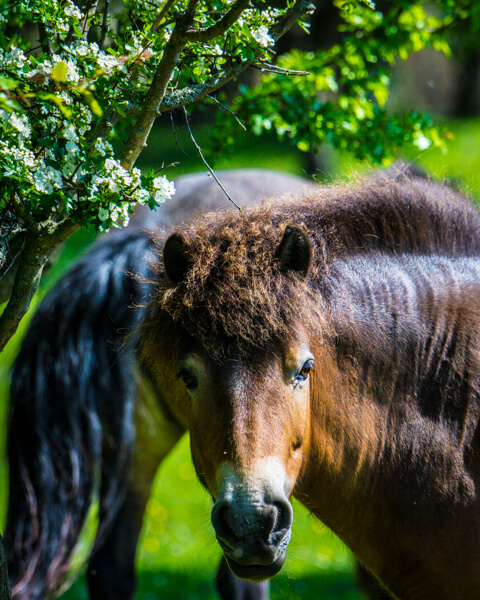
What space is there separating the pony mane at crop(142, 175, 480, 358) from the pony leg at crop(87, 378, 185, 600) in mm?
1643

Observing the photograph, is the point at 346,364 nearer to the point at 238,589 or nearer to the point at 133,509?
the point at 238,589

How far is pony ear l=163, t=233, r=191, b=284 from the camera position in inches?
87.7

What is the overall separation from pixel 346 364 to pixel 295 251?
0.49 metres

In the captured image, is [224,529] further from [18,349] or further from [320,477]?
[18,349]

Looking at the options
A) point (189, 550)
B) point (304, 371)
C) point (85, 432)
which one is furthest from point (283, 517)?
point (189, 550)

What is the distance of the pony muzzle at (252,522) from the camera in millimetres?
1851

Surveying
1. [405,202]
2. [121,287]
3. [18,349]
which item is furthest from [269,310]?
[18,349]

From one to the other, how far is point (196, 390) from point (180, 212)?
2.59 m

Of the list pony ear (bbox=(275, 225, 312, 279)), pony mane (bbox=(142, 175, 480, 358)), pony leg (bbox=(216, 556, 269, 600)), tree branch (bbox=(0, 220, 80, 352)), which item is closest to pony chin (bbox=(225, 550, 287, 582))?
pony mane (bbox=(142, 175, 480, 358))

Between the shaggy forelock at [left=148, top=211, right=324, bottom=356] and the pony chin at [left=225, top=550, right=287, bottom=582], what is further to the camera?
the shaggy forelock at [left=148, top=211, right=324, bottom=356]

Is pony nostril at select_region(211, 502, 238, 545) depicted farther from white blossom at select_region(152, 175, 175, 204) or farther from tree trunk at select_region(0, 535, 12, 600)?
white blossom at select_region(152, 175, 175, 204)

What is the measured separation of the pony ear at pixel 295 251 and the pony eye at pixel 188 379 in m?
0.52

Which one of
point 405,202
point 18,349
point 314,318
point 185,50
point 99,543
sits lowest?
point 99,543

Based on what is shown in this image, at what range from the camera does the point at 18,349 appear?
12.5ft
